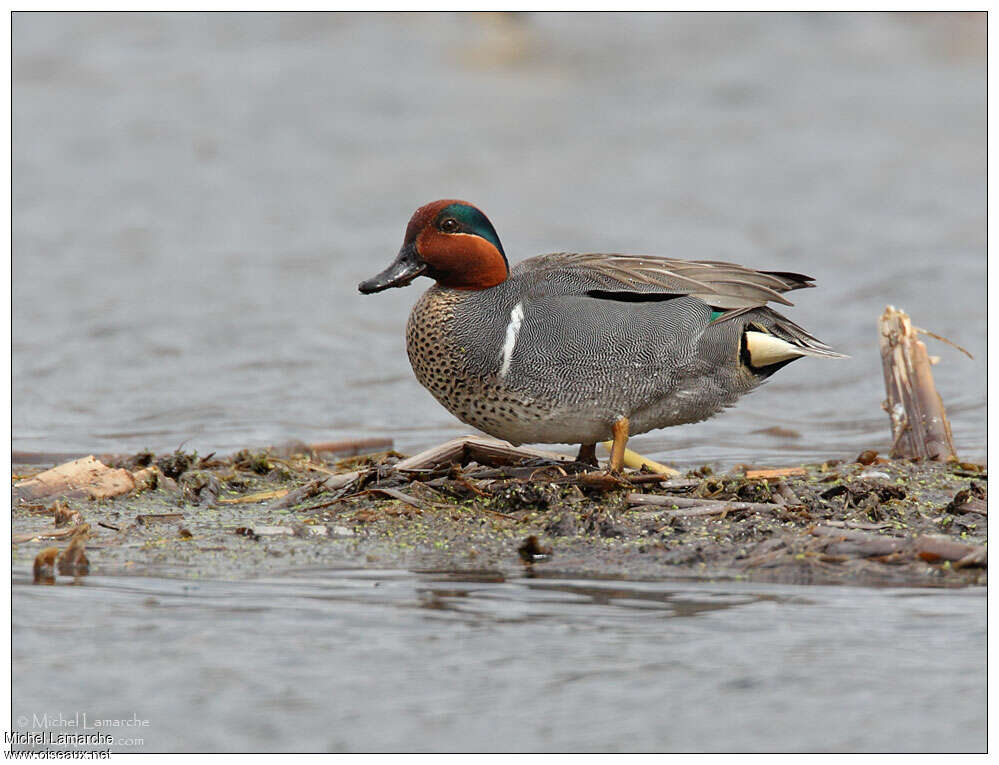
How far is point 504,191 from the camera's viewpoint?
51.1ft

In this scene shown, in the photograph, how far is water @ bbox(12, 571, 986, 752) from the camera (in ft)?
12.1

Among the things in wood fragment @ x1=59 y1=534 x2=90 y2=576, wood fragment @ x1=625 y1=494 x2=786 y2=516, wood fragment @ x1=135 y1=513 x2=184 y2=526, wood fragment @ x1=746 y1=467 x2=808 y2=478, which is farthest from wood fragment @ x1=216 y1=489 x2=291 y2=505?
wood fragment @ x1=746 y1=467 x2=808 y2=478

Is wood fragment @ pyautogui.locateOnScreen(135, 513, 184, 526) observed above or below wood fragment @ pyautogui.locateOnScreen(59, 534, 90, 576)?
above

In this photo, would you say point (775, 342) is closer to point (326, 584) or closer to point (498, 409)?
point (498, 409)

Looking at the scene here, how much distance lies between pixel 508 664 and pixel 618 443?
235 cm

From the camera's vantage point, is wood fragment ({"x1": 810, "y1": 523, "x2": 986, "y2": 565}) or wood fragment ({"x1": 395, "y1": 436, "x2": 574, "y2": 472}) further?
wood fragment ({"x1": 395, "y1": 436, "x2": 574, "y2": 472})

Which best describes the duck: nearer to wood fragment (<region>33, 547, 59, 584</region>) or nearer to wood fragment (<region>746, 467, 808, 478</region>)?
wood fragment (<region>746, 467, 808, 478</region>)

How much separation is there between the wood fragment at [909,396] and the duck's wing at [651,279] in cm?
116

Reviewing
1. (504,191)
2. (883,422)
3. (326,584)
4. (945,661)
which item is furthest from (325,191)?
(945,661)

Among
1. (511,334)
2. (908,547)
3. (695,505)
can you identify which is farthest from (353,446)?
(908,547)

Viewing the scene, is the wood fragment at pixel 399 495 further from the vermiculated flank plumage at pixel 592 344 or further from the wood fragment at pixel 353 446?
the wood fragment at pixel 353 446

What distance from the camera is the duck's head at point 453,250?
651 centimetres

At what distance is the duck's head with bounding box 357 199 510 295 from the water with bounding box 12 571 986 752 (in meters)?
1.93

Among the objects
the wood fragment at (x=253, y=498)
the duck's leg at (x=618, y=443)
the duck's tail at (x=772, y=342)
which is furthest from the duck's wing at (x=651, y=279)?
the wood fragment at (x=253, y=498)
